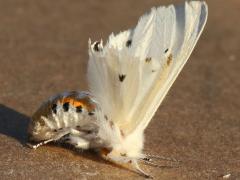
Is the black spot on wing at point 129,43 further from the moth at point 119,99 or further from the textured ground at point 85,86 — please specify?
the textured ground at point 85,86

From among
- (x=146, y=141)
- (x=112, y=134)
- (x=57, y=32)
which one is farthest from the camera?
(x=57, y=32)

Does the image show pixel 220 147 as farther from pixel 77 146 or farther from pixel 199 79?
pixel 199 79

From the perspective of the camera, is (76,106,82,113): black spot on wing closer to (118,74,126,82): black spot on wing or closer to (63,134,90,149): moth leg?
(63,134,90,149): moth leg

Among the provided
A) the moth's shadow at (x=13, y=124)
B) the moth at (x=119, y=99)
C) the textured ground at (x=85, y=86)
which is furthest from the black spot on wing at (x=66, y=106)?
the moth's shadow at (x=13, y=124)

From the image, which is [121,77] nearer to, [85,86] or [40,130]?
[40,130]

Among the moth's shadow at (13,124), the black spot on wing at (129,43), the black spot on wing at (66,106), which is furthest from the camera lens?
the moth's shadow at (13,124)

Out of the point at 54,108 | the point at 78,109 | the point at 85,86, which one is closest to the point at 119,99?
the point at 78,109

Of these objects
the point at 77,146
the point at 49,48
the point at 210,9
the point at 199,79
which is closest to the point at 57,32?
the point at 49,48
